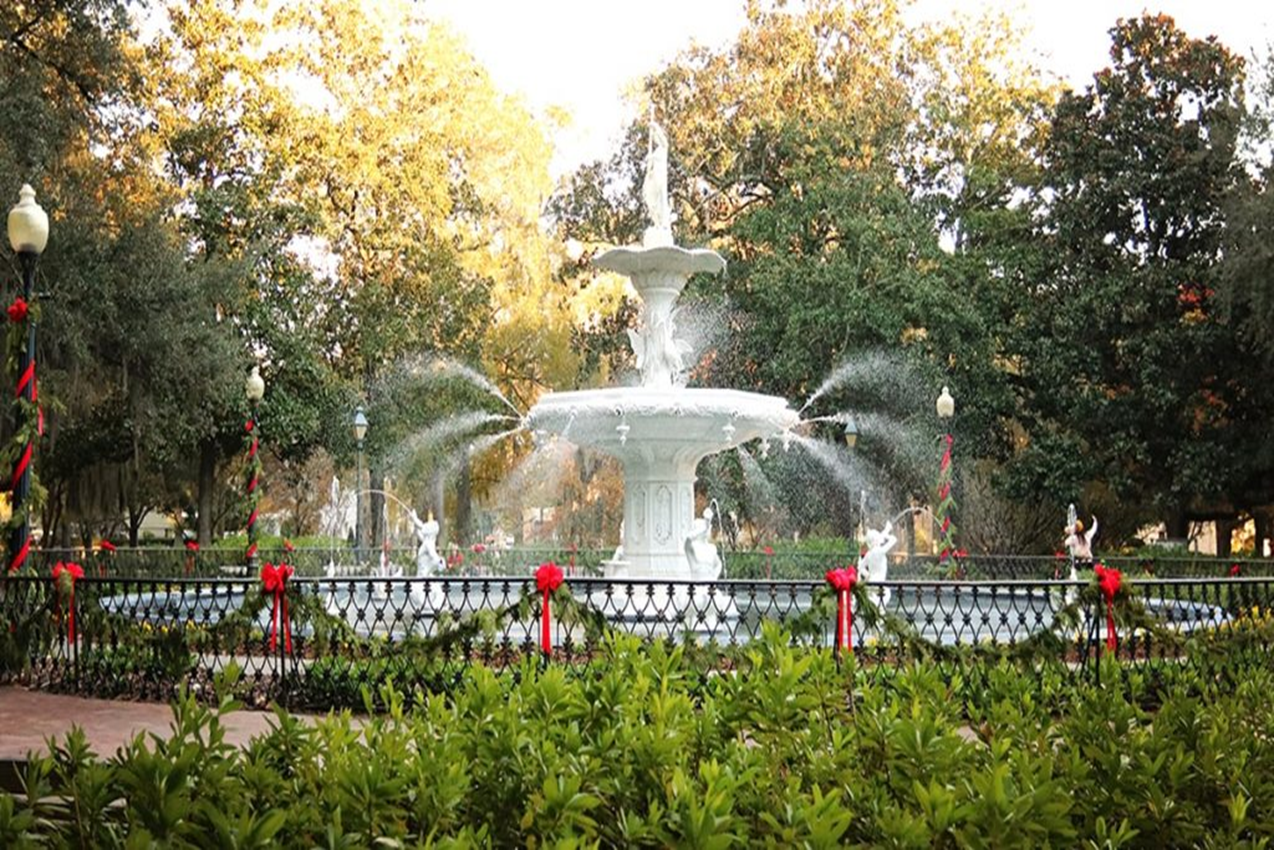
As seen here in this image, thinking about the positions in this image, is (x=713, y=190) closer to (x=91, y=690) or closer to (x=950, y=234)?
(x=950, y=234)

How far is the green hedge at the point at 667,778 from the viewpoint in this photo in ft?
9.12

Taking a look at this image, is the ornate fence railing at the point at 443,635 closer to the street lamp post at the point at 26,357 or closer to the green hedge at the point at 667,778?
the street lamp post at the point at 26,357

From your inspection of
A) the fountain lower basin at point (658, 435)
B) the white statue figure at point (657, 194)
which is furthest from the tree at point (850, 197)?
the fountain lower basin at point (658, 435)

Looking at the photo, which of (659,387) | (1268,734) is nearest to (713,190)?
(659,387)

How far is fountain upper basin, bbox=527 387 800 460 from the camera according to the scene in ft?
51.8

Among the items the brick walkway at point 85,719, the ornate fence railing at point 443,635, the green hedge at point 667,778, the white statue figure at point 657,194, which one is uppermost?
the white statue figure at point 657,194

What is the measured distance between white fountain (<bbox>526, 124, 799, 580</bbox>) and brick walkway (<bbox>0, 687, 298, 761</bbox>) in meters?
6.41

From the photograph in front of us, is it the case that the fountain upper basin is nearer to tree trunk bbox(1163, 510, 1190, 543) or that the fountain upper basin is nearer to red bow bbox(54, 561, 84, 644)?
red bow bbox(54, 561, 84, 644)

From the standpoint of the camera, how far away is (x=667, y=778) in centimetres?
323

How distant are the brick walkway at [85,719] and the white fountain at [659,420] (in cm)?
641

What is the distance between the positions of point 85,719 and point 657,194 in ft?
34.3

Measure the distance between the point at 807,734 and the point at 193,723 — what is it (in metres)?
1.63

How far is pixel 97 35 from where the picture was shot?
23.6 metres

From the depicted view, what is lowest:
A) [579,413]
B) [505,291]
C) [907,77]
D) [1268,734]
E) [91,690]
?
[91,690]
